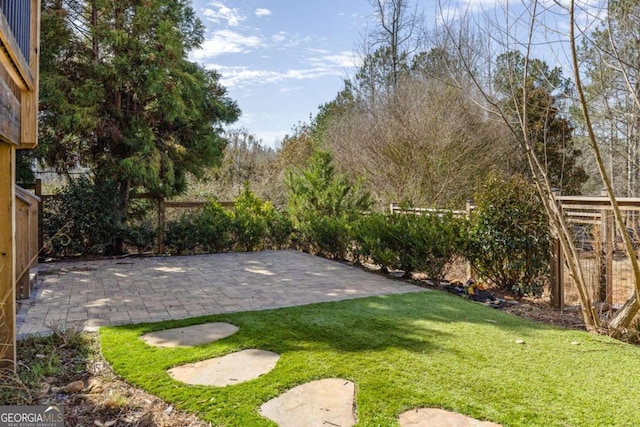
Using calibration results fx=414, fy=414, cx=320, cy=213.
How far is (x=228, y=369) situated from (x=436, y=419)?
1.40m

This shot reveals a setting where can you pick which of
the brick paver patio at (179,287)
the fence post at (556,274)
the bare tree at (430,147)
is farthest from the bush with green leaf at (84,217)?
the fence post at (556,274)

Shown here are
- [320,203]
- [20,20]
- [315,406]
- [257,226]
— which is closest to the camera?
[315,406]

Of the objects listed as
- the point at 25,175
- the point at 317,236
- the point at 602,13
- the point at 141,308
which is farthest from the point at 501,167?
the point at 25,175

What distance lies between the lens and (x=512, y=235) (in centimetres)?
512

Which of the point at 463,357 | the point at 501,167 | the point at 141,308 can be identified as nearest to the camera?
the point at 463,357

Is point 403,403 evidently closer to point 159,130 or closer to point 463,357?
point 463,357

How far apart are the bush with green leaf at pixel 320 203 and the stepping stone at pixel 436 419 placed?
5.91 meters

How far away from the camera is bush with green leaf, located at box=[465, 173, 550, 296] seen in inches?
197

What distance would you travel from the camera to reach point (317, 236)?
8.44m

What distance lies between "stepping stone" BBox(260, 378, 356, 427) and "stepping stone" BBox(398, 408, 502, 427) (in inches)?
11.6

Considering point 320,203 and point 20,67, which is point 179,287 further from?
point 320,203

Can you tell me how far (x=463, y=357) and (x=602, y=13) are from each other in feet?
10.2

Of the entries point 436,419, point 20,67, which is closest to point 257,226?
A: point 20,67

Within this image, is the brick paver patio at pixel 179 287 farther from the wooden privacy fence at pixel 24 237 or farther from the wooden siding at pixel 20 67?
the wooden siding at pixel 20 67
